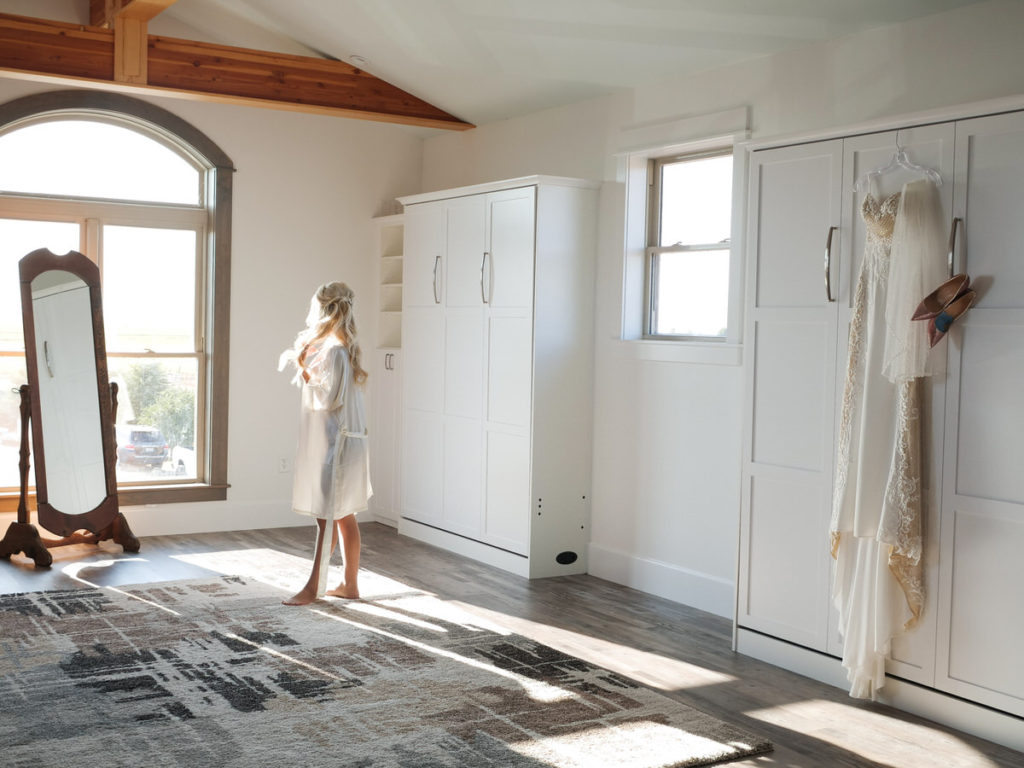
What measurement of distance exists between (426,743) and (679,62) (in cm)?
351

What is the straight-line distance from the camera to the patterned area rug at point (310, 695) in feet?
10.9

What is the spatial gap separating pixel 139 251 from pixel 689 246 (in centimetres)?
354

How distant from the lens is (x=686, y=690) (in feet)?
13.4

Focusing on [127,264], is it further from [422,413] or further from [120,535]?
[422,413]

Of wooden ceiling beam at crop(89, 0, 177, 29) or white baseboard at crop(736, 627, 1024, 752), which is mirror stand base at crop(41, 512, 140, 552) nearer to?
wooden ceiling beam at crop(89, 0, 177, 29)

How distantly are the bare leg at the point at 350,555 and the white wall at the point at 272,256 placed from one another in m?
2.11

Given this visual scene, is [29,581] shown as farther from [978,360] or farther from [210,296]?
[978,360]

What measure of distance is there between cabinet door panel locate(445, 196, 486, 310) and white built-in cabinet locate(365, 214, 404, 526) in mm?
902

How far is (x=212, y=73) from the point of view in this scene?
6.21m

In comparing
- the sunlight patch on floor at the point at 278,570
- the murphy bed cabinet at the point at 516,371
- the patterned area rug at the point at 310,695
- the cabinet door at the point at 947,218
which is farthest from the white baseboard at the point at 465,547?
the cabinet door at the point at 947,218

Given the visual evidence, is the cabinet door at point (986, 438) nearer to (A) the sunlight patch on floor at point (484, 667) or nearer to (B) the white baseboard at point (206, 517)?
(A) the sunlight patch on floor at point (484, 667)

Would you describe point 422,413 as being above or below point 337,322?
below

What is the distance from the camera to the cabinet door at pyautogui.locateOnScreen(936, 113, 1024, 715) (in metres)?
3.55

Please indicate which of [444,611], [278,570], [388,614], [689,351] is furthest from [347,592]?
[689,351]
